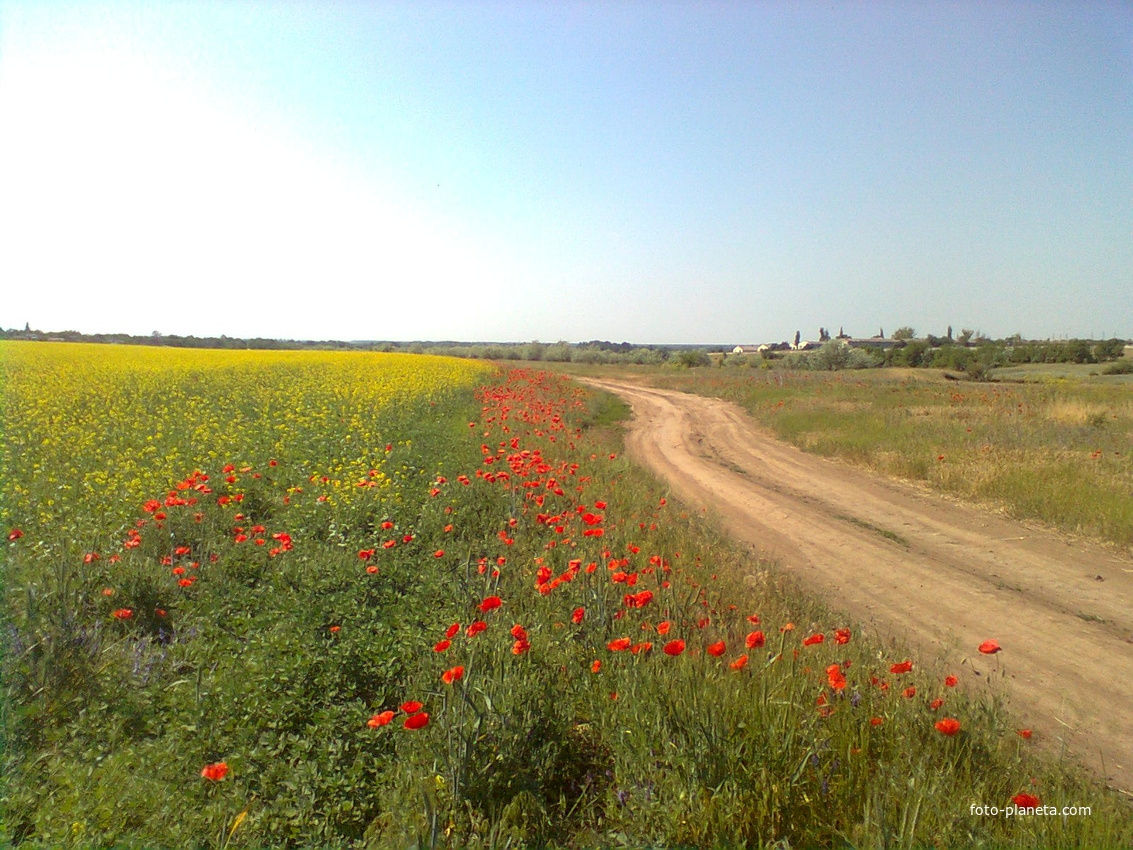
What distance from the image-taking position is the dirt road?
4031 mm

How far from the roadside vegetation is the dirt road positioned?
68 centimetres

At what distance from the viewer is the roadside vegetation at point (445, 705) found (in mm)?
2186

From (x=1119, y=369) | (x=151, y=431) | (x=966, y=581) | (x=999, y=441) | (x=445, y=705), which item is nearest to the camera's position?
(x=445, y=705)

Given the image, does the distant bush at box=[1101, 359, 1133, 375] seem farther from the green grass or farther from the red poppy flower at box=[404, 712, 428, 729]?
the red poppy flower at box=[404, 712, 428, 729]

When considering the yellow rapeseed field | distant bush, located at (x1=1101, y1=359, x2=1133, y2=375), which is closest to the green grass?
the yellow rapeseed field

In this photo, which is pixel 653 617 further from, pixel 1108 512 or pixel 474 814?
pixel 1108 512

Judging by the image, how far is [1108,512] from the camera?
731 cm

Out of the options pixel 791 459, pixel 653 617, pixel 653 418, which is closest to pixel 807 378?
pixel 653 418

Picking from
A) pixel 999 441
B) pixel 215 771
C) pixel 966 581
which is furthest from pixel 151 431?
pixel 999 441

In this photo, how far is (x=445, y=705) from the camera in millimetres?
2475

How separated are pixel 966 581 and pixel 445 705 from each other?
5.88m

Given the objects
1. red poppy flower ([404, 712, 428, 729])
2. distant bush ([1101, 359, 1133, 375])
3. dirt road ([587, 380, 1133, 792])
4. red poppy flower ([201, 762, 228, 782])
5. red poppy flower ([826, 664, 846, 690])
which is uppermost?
distant bush ([1101, 359, 1133, 375])

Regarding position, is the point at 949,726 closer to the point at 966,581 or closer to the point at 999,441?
the point at 966,581

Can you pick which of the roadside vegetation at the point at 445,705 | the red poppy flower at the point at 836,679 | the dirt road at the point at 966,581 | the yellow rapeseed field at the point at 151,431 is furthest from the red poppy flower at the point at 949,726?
the yellow rapeseed field at the point at 151,431
